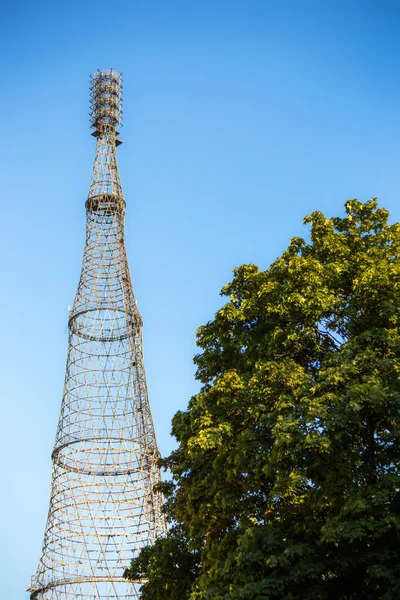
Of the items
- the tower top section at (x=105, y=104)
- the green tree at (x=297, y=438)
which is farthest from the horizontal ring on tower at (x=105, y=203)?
the green tree at (x=297, y=438)

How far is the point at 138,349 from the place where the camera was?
3922 centimetres

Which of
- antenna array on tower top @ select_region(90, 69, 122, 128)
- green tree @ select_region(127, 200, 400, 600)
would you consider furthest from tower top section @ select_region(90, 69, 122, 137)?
green tree @ select_region(127, 200, 400, 600)

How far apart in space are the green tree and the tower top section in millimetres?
27710

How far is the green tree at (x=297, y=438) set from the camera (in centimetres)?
1391

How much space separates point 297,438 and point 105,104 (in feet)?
112

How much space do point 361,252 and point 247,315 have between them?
3.16 metres

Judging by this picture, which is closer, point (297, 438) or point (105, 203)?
point (297, 438)

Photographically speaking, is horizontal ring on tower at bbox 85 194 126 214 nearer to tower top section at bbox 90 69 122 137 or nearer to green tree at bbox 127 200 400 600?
tower top section at bbox 90 69 122 137

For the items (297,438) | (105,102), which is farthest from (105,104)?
(297,438)

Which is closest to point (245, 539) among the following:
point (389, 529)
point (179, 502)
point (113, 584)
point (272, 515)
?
point (272, 515)

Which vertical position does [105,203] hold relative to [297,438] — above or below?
above

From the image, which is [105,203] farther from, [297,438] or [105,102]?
[297,438]

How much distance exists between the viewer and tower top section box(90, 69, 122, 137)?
44.2m

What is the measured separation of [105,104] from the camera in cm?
4412
